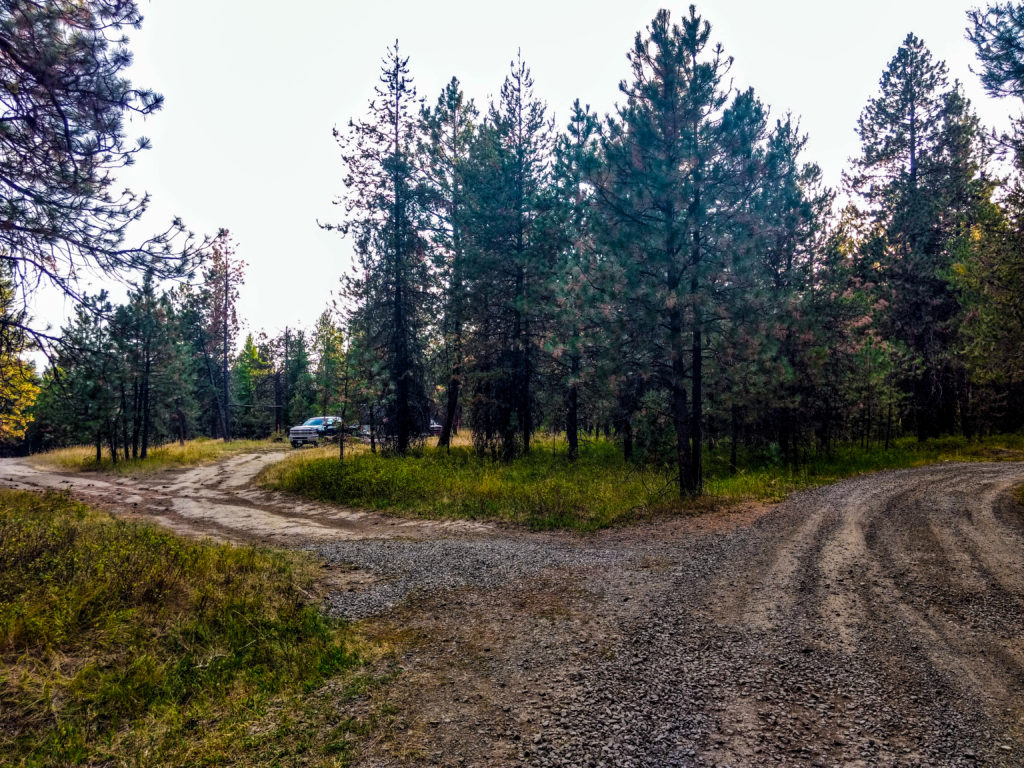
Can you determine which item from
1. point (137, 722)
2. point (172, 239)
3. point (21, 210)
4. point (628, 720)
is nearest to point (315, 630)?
point (137, 722)

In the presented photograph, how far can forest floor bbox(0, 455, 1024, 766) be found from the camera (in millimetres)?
3381

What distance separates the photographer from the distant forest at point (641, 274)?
27.7 ft

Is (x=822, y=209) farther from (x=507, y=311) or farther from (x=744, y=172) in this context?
(x=507, y=311)

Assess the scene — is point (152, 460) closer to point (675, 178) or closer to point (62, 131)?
point (62, 131)

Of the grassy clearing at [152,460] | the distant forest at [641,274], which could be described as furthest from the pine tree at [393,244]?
the grassy clearing at [152,460]

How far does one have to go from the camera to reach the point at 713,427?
18.5m

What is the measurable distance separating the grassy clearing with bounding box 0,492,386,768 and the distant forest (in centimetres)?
294

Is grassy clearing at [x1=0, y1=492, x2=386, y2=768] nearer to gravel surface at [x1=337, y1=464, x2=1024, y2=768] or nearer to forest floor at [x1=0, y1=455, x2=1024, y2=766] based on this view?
forest floor at [x1=0, y1=455, x2=1024, y2=766]

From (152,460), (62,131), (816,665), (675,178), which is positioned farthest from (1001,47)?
(152,460)

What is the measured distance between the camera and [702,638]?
16.1 feet

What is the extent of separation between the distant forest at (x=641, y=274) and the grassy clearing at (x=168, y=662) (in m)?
2.94

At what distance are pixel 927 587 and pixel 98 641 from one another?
29.5 feet

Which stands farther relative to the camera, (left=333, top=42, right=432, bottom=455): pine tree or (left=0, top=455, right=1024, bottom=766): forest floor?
(left=333, top=42, right=432, bottom=455): pine tree

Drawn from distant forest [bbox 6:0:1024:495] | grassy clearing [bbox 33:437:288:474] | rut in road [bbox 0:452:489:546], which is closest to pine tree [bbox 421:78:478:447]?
distant forest [bbox 6:0:1024:495]
